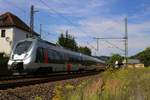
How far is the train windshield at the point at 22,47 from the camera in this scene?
2616 cm

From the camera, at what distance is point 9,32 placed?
65.6 metres

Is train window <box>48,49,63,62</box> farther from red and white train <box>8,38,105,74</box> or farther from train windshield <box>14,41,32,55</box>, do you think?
train windshield <box>14,41,32,55</box>

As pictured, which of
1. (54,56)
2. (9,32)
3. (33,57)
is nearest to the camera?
(33,57)

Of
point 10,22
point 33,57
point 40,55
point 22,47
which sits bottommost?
point 33,57

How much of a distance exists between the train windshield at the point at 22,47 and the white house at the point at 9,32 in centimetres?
3658

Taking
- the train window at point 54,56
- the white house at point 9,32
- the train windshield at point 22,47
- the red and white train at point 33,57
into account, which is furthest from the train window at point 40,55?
the white house at point 9,32

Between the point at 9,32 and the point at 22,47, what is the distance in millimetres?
40048

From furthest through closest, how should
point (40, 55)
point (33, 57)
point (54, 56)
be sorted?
point (54, 56), point (40, 55), point (33, 57)

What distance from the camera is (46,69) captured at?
27.6m

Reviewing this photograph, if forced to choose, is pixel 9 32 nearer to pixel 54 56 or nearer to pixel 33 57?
pixel 54 56

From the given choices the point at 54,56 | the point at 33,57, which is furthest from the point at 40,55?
the point at 54,56

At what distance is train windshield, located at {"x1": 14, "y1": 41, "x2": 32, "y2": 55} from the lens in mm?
26156

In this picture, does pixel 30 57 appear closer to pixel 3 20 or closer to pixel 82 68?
pixel 82 68

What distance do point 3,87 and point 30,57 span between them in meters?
10.8
